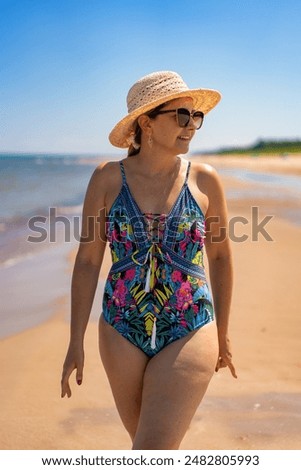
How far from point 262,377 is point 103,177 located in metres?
2.83

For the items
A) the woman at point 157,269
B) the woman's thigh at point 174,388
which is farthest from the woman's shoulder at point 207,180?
the woman's thigh at point 174,388

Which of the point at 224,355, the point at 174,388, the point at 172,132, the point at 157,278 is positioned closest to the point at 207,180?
the point at 172,132

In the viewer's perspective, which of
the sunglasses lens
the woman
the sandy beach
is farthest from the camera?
the sandy beach

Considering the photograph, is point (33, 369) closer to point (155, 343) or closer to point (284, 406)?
point (284, 406)

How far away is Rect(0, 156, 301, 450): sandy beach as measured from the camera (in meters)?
3.97

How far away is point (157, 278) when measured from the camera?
255cm

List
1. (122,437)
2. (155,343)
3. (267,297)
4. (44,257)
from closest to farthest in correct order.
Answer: (155,343)
(122,437)
(267,297)
(44,257)

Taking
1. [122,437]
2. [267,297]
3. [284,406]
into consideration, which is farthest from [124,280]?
[267,297]

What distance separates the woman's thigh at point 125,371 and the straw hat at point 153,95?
0.89 meters

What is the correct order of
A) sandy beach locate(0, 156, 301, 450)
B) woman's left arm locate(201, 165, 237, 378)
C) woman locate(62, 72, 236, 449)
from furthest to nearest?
1. sandy beach locate(0, 156, 301, 450)
2. woman's left arm locate(201, 165, 237, 378)
3. woman locate(62, 72, 236, 449)

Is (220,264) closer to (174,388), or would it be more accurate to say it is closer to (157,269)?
(157,269)

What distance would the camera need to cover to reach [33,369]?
5168mm

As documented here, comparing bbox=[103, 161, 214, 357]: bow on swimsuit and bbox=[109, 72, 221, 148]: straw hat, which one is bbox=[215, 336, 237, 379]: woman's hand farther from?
bbox=[109, 72, 221, 148]: straw hat

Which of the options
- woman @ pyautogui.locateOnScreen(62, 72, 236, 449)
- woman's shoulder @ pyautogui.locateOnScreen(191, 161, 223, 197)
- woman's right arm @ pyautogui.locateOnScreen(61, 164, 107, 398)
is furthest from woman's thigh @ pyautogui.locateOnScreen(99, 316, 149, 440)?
woman's shoulder @ pyautogui.locateOnScreen(191, 161, 223, 197)
